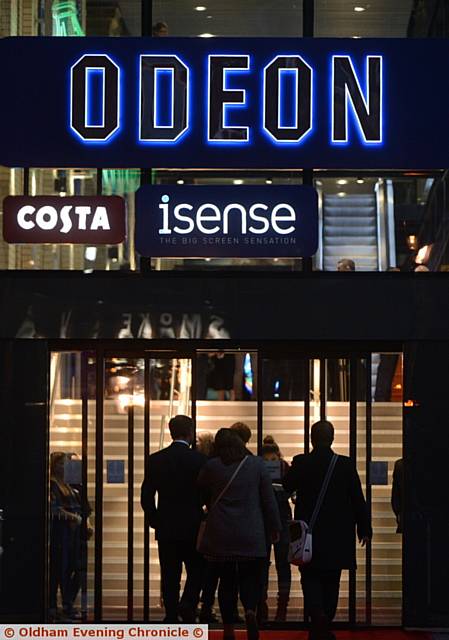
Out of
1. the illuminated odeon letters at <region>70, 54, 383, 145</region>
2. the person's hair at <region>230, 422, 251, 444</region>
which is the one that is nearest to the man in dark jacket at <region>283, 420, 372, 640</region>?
the person's hair at <region>230, 422, 251, 444</region>

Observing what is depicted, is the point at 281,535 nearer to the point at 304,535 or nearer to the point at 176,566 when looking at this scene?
the point at 176,566

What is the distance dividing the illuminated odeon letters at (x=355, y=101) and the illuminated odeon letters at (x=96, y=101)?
79.4 inches

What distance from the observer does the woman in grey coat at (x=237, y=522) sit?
10469mm

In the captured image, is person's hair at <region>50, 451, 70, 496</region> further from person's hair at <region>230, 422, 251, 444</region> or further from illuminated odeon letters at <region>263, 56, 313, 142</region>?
illuminated odeon letters at <region>263, 56, 313, 142</region>

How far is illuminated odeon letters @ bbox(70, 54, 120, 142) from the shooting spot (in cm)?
1311

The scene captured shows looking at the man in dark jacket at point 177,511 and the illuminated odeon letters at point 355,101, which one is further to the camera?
the illuminated odeon letters at point 355,101

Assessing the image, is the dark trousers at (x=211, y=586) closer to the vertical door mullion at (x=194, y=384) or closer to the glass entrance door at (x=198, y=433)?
the glass entrance door at (x=198, y=433)

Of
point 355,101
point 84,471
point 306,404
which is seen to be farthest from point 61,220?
point 355,101

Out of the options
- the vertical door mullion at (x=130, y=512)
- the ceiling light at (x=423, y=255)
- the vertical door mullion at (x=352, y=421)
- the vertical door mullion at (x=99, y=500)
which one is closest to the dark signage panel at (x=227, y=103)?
the ceiling light at (x=423, y=255)

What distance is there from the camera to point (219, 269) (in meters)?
13.0

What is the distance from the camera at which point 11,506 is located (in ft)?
42.1

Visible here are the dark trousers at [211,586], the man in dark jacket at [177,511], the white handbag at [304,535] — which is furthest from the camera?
the man in dark jacket at [177,511]

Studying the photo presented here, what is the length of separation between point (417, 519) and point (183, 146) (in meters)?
4.02

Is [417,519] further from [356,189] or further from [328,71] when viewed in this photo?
[328,71]
